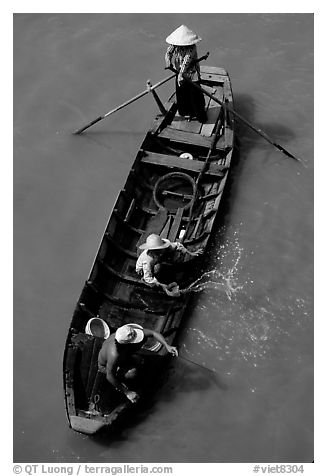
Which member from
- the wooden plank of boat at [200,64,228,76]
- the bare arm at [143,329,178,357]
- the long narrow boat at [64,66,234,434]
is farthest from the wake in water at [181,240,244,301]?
the wooden plank of boat at [200,64,228,76]

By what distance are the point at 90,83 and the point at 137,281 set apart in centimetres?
585

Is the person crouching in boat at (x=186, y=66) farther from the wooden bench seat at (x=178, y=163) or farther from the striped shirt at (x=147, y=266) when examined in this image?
the striped shirt at (x=147, y=266)

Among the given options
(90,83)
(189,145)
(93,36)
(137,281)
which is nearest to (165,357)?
(137,281)

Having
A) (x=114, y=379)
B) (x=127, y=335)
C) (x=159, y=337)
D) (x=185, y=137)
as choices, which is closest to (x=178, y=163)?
(x=185, y=137)

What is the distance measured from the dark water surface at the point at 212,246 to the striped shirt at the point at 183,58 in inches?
86.4

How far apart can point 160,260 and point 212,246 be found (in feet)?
5.15

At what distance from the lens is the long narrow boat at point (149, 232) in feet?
29.6

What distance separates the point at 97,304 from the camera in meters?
9.95

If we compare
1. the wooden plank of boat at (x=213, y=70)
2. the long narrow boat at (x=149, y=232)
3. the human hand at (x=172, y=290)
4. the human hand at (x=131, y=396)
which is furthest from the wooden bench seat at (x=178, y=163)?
the human hand at (x=131, y=396)

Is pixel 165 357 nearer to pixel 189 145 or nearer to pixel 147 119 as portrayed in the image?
pixel 189 145

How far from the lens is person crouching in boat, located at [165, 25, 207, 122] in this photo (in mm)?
10914

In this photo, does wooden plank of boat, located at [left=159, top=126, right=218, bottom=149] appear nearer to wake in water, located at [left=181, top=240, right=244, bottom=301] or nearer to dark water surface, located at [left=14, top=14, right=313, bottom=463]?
dark water surface, located at [left=14, top=14, right=313, bottom=463]

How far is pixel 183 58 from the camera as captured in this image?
1109 centimetres

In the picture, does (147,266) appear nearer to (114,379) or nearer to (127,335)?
(127,335)
